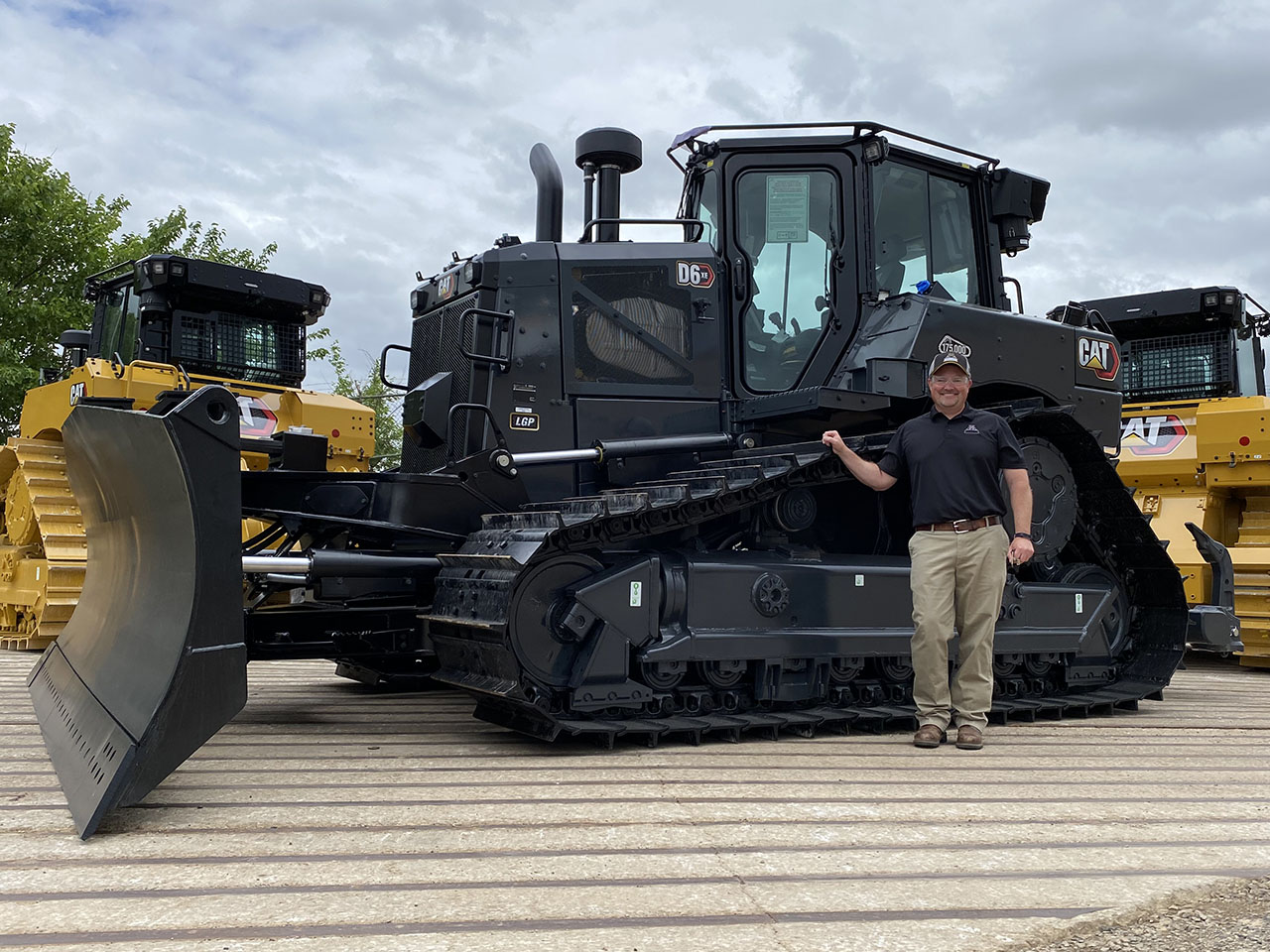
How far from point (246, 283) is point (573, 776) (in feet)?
28.1

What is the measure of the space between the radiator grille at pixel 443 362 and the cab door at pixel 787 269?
137cm

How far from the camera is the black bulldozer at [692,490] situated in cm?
485

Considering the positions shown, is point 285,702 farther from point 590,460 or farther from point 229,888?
→ point 229,888

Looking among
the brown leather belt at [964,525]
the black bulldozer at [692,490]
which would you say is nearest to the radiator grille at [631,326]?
the black bulldozer at [692,490]

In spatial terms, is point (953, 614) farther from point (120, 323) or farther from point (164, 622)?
point (120, 323)

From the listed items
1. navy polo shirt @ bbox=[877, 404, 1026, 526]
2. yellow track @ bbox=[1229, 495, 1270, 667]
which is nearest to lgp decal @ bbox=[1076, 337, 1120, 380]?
navy polo shirt @ bbox=[877, 404, 1026, 526]

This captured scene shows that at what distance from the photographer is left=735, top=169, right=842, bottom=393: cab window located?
6020 mm

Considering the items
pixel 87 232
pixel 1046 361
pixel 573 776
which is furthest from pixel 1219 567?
pixel 87 232

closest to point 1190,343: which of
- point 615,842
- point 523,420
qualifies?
point 523,420

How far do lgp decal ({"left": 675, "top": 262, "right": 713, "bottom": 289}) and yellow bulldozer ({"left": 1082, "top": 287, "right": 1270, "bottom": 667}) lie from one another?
4194mm

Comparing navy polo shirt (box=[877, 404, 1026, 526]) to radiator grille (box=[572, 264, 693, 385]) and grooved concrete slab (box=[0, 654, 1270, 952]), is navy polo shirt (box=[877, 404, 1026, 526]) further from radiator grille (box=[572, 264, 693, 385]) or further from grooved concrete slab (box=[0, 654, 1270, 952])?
radiator grille (box=[572, 264, 693, 385])

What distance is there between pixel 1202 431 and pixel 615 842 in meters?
8.10

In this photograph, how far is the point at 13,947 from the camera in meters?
2.35

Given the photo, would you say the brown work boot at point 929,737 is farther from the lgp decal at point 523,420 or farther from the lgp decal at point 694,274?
the lgp decal at point 694,274
